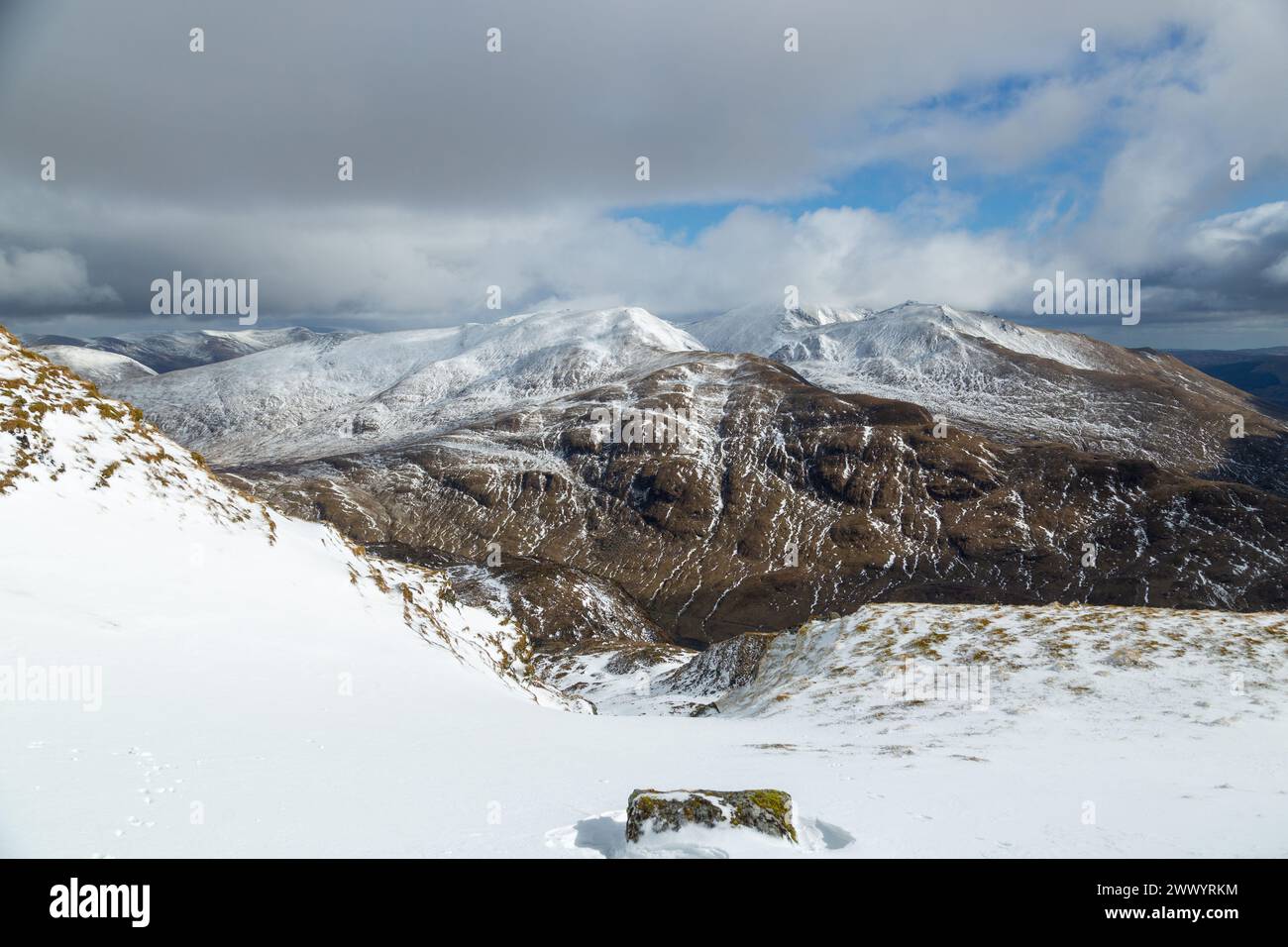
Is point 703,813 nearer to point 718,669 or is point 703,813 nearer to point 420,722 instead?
point 420,722

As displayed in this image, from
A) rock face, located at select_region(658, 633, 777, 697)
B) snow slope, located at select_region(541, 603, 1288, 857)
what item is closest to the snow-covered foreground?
snow slope, located at select_region(541, 603, 1288, 857)

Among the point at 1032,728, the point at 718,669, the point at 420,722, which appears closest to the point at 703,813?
the point at 420,722

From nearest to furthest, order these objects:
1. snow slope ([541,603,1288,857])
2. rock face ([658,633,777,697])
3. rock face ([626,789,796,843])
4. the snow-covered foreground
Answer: rock face ([626,789,796,843])
the snow-covered foreground
snow slope ([541,603,1288,857])
rock face ([658,633,777,697])

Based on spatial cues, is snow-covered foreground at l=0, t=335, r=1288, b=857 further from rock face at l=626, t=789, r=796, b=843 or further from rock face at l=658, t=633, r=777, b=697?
rock face at l=658, t=633, r=777, b=697

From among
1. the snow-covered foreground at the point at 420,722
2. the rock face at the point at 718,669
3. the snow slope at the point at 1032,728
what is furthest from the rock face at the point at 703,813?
the rock face at the point at 718,669

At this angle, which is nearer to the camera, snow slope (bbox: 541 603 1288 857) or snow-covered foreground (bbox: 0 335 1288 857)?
snow-covered foreground (bbox: 0 335 1288 857)

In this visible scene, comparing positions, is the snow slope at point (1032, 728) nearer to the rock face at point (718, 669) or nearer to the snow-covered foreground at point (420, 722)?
the snow-covered foreground at point (420, 722)

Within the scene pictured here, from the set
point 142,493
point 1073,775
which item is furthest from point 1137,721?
point 142,493

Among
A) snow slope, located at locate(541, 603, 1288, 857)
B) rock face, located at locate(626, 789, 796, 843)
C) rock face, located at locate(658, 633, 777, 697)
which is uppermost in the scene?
rock face, located at locate(626, 789, 796, 843)
